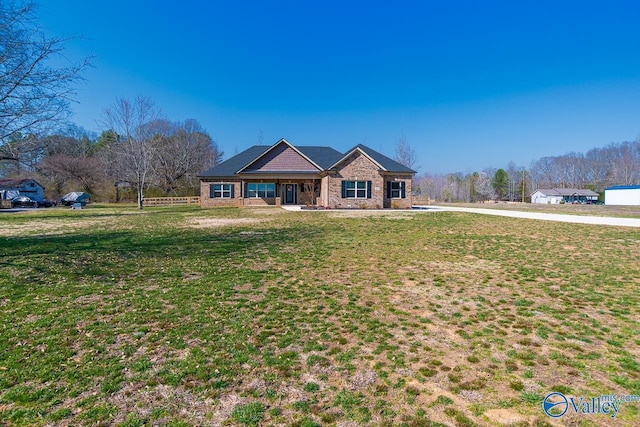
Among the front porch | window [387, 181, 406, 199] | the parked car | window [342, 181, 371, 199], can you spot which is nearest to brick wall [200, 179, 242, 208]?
the front porch

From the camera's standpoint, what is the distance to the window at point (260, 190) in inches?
1266

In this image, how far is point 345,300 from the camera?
18.2 ft

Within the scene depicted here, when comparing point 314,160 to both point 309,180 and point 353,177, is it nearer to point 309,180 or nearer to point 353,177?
point 309,180

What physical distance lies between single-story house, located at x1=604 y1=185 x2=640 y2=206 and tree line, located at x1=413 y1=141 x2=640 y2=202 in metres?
17.3

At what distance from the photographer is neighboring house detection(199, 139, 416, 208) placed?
28.7 metres

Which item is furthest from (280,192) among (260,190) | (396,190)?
(396,190)

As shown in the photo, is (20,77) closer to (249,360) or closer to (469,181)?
(249,360)

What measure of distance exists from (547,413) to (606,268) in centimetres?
670

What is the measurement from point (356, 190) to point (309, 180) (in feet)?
18.5

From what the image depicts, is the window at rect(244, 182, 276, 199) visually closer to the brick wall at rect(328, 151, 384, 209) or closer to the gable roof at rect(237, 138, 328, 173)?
the gable roof at rect(237, 138, 328, 173)

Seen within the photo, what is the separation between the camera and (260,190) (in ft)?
106

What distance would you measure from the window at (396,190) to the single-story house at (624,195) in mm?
45386

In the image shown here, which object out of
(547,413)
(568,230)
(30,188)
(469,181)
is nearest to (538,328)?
(547,413)

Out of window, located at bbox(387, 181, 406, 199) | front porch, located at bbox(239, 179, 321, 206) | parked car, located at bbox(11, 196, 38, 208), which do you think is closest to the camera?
window, located at bbox(387, 181, 406, 199)
